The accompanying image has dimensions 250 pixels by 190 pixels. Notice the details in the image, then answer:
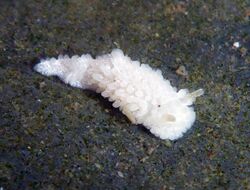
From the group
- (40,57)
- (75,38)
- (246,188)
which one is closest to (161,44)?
(75,38)

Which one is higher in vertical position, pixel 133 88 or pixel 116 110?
pixel 133 88

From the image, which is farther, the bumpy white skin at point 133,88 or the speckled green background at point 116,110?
the bumpy white skin at point 133,88

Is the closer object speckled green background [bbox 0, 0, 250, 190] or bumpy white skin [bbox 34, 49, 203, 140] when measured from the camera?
speckled green background [bbox 0, 0, 250, 190]

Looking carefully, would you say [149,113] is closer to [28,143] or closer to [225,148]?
[225,148]
